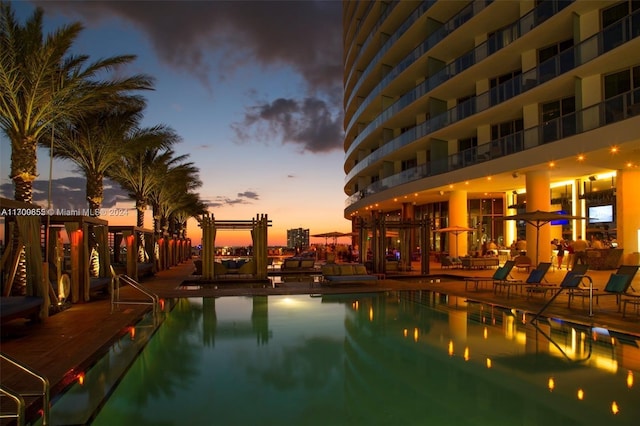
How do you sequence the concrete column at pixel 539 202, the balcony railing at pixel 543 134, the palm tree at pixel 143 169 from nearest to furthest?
the balcony railing at pixel 543 134
the concrete column at pixel 539 202
the palm tree at pixel 143 169

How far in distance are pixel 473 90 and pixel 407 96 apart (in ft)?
15.3

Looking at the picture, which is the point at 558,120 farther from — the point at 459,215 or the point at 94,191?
the point at 94,191

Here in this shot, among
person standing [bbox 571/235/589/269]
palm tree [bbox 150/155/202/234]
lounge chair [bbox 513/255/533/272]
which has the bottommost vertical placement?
lounge chair [bbox 513/255/533/272]

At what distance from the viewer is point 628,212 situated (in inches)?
737

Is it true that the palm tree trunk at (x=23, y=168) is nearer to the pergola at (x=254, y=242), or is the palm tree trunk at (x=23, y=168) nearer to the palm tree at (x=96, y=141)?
the palm tree at (x=96, y=141)

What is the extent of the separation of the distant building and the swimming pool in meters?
40.0

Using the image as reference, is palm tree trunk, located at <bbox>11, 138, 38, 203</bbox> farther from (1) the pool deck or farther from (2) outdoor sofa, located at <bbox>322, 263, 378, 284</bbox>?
(2) outdoor sofa, located at <bbox>322, 263, 378, 284</bbox>

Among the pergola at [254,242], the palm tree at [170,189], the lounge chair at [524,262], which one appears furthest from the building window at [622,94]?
the palm tree at [170,189]

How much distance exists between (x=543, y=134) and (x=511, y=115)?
407 centimetres

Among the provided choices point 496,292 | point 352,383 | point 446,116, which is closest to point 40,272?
point 352,383

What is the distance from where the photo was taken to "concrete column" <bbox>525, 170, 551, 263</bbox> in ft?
65.8

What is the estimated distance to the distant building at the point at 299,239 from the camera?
172 feet

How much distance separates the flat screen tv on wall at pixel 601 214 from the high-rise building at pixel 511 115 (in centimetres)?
6

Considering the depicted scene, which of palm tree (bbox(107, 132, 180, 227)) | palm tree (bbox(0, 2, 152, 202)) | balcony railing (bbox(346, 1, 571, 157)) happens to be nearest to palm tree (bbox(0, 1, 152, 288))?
palm tree (bbox(0, 2, 152, 202))
